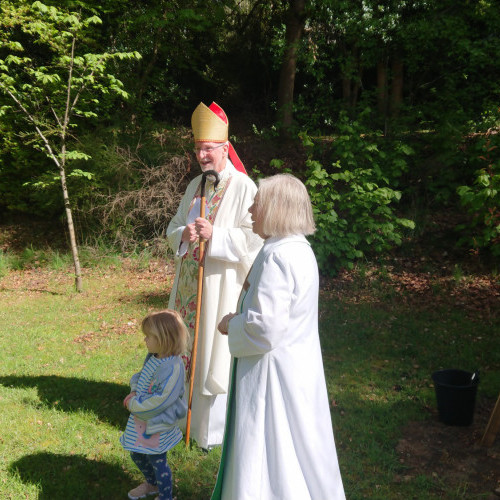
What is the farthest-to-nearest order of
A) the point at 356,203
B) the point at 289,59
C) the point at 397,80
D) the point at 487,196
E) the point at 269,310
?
the point at 397,80 < the point at 289,59 < the point at 356,203 < the point at 487,196 < the point at 269,310

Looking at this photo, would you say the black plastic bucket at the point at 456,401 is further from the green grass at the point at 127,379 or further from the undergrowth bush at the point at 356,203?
the undergrowth bush at the point at 356,203

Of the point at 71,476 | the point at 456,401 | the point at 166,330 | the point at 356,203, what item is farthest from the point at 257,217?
the point at 356,203

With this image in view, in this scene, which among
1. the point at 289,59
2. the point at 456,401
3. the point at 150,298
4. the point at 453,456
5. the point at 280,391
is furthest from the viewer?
the point at 289,59

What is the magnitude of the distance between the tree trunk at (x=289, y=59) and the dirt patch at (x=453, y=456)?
26.2ft

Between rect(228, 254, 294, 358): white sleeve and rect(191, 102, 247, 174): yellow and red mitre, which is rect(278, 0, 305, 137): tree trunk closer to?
rect(191, 102, 247, 174): yellow and red mitre

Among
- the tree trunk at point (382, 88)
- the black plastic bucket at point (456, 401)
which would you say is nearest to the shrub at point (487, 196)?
the tree trunk at point (382, 88)

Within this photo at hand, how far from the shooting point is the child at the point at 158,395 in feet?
10.4

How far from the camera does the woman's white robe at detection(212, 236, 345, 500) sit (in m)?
2.48

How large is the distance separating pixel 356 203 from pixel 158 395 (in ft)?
21.0

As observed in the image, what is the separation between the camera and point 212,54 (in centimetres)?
1540

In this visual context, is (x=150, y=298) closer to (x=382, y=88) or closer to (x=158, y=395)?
(x=158, y=395)

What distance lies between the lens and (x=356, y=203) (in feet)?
29.3

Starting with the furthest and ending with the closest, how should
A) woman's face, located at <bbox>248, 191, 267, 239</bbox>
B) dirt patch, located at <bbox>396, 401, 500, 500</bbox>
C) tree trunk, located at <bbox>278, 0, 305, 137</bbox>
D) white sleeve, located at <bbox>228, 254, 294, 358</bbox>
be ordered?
tree trunk, located at <bbox>278, 0, 305, 137</bbox> → dirt patch, located at <bbox>396, 401, 500, 500</bbox> → woman's face, located at <bbox>248, 191, 267, 239</bbox> → white sleeve, located at <bbox>228, 254, 294, 358</bbox>

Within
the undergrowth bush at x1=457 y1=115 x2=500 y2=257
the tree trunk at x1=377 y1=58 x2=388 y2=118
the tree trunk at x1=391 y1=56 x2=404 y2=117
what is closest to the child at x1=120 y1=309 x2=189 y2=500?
the undergrowth bush at x1=457 y1=115 x2=500 y2=257
